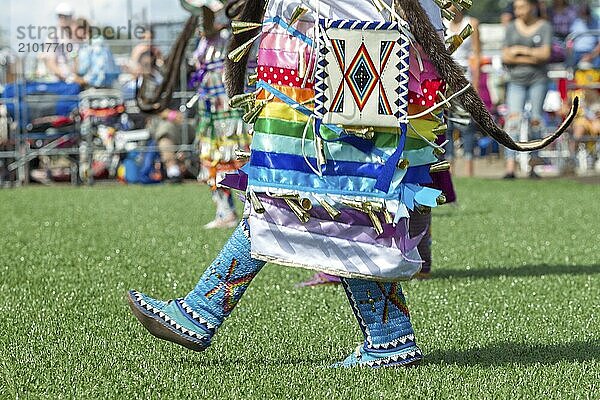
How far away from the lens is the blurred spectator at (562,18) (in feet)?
55.3

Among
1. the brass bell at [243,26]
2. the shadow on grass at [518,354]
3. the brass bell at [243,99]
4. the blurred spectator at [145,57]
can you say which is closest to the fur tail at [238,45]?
the brass bell at [243,26]

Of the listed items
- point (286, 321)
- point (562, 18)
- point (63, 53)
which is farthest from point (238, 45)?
point (562, 18)

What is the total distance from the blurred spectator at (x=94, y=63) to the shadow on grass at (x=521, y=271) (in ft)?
→ 29.9

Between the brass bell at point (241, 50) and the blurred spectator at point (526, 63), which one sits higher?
the brass bell at point (241, 50)

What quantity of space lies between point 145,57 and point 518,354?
9981mm

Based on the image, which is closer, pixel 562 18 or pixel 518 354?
pixel 518 354

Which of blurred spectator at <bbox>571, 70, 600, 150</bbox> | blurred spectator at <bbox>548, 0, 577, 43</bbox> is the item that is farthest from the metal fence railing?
blurred spectator at <bbox>548, 0, 577, 43</bbox>

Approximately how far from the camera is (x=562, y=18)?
17.9 m

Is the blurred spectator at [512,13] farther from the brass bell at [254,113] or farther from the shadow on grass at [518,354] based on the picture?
the brass bell at [254,113]

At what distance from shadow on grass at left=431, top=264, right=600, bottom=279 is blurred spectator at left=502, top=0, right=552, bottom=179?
6752mm

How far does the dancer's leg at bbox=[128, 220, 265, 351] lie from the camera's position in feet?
11.5

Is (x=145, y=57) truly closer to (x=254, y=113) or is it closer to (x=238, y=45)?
(x=238, y=45)

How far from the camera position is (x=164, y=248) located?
22.5 feet

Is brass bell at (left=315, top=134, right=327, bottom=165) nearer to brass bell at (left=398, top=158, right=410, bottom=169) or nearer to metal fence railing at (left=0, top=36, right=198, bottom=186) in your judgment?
brass bell at (left=398, top=158, right=410, bottom=169)
